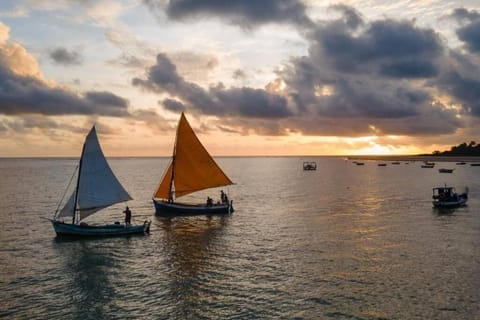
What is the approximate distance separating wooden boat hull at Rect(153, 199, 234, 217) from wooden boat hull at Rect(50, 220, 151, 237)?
50.2ft

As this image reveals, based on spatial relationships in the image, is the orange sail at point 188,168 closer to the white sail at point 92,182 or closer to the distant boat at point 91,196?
the white sail at point 92,182

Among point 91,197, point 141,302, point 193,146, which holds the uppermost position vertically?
point 193,146

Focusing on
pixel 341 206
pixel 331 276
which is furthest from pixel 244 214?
pixel 331 276

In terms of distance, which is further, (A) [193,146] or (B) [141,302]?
(A) [193,146]

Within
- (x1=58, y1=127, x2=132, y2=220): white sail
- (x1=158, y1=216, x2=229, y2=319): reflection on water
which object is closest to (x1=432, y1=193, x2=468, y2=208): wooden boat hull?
(x1=158, y1=216, x2=229, y2=319): reflection on water

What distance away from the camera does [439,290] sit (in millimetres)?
29453

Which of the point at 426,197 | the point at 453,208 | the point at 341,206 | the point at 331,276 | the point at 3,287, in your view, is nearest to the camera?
the point at 3,287

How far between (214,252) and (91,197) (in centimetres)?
1763

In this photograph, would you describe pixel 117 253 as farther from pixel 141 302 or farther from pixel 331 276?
pixel 331 276

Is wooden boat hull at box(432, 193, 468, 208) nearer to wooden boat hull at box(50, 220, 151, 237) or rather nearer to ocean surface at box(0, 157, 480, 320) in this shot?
ocean surface at box(0, 157, 480, 320)

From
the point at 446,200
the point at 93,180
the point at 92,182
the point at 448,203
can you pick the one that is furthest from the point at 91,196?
the point at 446,200

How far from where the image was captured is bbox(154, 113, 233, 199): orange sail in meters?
64.9

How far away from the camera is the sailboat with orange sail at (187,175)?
64938 mm

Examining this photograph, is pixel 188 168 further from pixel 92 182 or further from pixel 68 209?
pixel 68 209
